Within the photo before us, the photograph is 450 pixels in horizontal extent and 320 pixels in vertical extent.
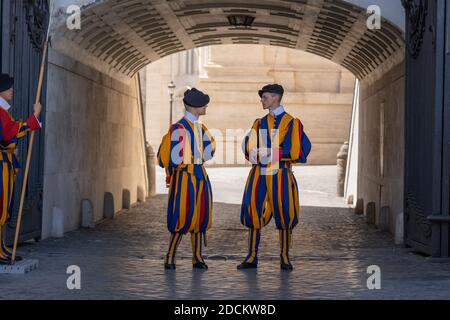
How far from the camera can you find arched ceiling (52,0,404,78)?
47.4 ft

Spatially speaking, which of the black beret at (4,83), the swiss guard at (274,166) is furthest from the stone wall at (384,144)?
the black beret at (4,83)

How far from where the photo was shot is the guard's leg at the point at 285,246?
33.6 ft

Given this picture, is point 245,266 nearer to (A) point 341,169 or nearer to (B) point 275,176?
(B) point 275,176

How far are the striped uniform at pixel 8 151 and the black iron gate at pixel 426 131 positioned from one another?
13.7 ft

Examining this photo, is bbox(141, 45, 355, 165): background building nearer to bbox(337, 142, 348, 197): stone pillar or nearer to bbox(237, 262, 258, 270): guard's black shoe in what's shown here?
bbox(337, 142, 348, 197): stone pillar

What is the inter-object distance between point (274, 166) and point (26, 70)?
3743 mm

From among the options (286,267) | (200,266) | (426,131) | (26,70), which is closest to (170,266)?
(200,266)

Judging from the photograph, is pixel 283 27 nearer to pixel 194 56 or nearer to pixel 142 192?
pixel 142 192

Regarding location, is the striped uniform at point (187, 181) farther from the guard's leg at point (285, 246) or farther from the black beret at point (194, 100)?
the guard's leg at point (285, 246)

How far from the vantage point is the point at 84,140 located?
Answer: 1659 cm

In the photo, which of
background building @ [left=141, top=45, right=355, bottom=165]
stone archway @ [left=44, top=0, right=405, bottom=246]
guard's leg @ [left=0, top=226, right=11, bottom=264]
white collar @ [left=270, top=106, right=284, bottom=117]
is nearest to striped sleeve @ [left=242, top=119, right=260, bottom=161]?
white collar @ [left=270, top=106, right=284, bottom=117]

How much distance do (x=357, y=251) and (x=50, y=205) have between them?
411 centimetres
